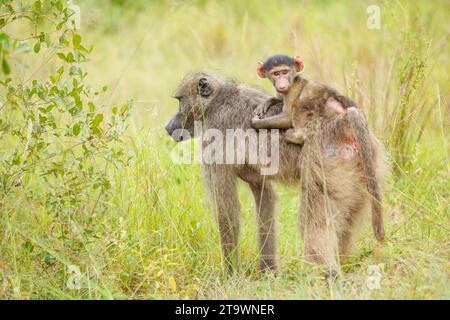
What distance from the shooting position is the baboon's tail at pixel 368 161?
3.78 metres

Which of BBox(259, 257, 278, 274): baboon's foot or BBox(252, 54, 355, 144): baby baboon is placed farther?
BBox(259, 257, 278, 274): baboon's foot

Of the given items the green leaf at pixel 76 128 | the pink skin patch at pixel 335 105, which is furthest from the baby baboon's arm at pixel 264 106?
the green leaf at pixel 76 128

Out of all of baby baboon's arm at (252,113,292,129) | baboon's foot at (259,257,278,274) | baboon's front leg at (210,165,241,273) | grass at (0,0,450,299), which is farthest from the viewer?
baboon's foot at (259,257,278,274)

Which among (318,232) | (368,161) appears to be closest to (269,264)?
(318,232)

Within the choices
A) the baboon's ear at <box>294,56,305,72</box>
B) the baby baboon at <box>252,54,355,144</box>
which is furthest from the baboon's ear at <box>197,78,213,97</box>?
the baboon's ear at <box>294,56,305,72</box>

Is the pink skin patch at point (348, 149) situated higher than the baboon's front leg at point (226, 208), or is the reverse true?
the pink skin patch at point (348, 149)

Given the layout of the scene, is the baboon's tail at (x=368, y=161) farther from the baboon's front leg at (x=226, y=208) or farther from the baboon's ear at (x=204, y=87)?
the baboon's ear at (x=204, y=87)

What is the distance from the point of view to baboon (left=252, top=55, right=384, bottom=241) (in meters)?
3.79

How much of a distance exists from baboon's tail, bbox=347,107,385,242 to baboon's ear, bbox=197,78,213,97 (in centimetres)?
106

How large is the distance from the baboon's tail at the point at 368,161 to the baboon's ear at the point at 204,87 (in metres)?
1.06

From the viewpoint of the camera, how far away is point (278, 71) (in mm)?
4055

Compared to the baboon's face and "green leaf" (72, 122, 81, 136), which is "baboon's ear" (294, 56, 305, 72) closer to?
the baboon's face

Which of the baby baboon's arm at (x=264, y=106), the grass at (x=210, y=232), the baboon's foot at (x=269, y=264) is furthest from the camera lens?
the baboon's foot at (x=269, y=264)
